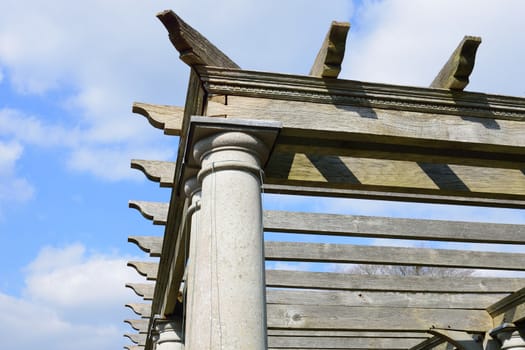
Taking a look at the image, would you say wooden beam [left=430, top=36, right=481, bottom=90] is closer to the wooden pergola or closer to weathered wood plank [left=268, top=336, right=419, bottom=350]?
the wooden pergola

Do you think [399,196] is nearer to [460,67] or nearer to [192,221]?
[460,67]

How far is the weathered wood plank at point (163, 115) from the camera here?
249 inches

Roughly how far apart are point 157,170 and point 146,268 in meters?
5.20

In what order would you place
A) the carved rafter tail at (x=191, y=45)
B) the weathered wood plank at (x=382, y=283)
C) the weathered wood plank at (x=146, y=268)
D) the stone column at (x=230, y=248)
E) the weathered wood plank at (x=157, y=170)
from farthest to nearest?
1. the weathered wood plank at (x=146, y=268)
2. the weathered wood plank at (x=382, y=283)
3. the weathered wood plank at (x=157, y=170)
4. the carved rafter tail at (x=191, y=45)
5. the stone column at (x=230, y=248)

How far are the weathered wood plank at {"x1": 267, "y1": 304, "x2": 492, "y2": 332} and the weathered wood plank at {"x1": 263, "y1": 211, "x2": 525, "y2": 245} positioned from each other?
219 cm

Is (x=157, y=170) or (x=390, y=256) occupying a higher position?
(x=157, y=170)

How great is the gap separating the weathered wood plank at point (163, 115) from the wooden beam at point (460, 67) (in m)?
2.64

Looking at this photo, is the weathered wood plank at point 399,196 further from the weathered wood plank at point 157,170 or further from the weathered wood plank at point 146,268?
the weathered wood plank at point 146,268

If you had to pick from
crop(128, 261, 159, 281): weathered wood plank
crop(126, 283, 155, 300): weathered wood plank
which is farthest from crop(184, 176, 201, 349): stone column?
crop(126, 283, 155, 300): weathered wood plank

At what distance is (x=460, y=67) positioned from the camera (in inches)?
203

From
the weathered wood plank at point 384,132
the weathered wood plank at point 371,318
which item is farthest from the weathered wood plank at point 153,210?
the weathered wood plank at point 384,132

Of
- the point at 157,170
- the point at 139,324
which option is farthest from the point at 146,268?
the point at 139,324

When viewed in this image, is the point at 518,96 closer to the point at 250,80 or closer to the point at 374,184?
the point at 374,184

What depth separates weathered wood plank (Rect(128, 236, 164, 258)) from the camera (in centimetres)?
1159
